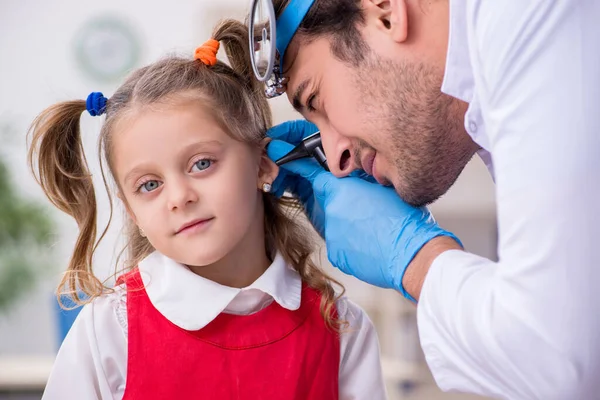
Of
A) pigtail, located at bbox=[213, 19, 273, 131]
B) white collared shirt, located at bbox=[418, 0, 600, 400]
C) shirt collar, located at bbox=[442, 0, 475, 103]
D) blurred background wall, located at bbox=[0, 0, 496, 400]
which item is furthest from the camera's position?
blurred background wall, located at bbox=[0, 0, 496, 400]

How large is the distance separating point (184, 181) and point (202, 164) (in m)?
0.06

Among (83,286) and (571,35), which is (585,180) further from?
(83,286)

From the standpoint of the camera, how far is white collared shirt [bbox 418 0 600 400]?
0.90 metres

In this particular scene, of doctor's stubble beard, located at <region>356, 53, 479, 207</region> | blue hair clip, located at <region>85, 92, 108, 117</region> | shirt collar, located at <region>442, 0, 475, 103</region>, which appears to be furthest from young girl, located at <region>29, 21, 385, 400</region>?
shirt collar, located at <region>442, 0, 475, 103</region>

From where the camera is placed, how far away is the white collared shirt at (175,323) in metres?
1.33

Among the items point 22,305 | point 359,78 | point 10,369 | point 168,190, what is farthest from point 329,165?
point 22,305

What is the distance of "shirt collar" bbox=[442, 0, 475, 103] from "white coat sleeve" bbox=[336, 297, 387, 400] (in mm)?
521

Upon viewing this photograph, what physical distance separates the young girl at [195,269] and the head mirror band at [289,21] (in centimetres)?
14

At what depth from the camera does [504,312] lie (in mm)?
965

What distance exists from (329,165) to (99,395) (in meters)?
0.60

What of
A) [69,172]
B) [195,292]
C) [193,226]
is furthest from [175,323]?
[69,172]

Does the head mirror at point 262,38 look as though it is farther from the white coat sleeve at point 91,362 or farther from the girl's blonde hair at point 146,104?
the white coat sleeve at point 91,362

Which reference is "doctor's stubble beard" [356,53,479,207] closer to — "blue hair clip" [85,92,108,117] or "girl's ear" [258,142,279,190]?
"girl's ear" [258,142,279,190]

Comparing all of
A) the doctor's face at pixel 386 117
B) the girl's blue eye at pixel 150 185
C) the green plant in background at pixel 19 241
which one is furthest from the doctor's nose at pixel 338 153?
the green plant in background at pixel 19 241
